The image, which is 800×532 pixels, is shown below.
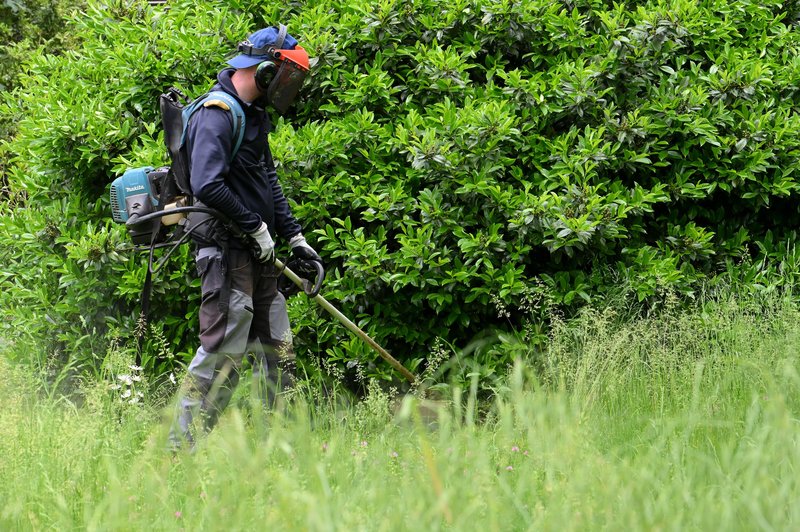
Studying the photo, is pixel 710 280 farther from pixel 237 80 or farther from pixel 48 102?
pixel 48 102

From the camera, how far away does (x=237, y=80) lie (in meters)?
4.70

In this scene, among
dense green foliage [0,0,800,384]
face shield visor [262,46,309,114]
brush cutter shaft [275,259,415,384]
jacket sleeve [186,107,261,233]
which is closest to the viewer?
jacket sleeve [186,107,261,233]

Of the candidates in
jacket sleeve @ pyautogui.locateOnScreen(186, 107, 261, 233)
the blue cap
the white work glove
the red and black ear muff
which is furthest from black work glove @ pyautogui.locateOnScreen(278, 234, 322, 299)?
the blue cap

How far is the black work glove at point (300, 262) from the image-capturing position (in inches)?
201

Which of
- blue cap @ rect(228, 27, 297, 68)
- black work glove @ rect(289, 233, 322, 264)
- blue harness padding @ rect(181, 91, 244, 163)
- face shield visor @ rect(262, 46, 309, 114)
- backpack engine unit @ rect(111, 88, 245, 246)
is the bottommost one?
black work glove @ rect(289, 233, 322, 264)

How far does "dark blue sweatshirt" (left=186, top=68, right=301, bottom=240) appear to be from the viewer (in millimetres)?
4402

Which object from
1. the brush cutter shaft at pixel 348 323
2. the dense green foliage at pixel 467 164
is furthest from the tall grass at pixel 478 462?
the dense green foliage at pixel 467 164

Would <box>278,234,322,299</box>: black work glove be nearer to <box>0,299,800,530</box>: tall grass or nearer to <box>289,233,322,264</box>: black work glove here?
<box>289,233,322,264</box>: black work glove

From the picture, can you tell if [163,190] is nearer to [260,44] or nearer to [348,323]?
[260,44]

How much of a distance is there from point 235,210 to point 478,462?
2187 mm

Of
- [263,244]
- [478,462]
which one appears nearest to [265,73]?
[263,244]

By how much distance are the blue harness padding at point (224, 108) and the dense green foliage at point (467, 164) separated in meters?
0.87

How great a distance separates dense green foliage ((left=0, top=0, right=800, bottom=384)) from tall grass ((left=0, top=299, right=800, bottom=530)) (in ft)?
2.61

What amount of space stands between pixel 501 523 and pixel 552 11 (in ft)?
12.4
